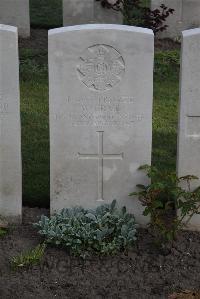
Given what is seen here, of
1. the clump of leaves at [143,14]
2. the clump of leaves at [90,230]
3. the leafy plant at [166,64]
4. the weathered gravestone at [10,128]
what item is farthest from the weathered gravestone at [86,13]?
the clump of leaves at [90,230]

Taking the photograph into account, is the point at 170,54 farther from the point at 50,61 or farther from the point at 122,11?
the point at 50,61

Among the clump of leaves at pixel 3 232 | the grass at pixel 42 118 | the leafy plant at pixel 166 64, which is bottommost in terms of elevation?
the clump of leaves at pixel 3 232

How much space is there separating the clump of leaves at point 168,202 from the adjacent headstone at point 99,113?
0.69 feet

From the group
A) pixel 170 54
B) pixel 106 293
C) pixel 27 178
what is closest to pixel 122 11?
pixel 170 54

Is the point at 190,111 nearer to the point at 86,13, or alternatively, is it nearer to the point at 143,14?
the point at 143,14

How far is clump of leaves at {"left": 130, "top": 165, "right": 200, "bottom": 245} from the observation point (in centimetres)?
556

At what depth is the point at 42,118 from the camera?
336 inches

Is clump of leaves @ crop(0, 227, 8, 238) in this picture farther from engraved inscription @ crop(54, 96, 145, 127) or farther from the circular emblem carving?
the circular emblem carving

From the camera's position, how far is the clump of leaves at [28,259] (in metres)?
5.40

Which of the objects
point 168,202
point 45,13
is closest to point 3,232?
point 168,202

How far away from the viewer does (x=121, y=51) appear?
5566 millimetres

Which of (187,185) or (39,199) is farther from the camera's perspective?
(39,199)

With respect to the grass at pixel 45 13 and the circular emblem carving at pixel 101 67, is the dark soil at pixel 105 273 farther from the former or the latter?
the grass at pixel 45 13

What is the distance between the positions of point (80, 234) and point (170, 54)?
220 inches
